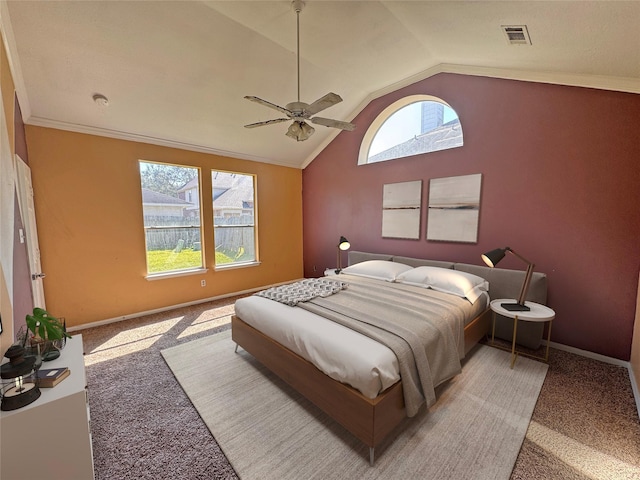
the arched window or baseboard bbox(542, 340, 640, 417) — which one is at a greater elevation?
the arched window

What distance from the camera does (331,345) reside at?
168 centimetres

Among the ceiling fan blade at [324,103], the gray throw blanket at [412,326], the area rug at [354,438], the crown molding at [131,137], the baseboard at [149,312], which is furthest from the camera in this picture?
the baseboard at [149,312]

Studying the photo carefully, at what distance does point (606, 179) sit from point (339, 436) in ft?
10.4

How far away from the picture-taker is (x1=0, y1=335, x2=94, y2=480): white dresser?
106 centimetres

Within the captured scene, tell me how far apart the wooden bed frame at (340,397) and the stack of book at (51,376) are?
1239mm

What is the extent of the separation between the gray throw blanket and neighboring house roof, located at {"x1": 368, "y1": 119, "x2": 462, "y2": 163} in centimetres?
199

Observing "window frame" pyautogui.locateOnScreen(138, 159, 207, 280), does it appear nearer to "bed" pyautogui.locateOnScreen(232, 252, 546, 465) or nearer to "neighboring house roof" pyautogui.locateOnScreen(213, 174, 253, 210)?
"neighboring house roof" pyautogui.locateOnScreen(213, 174, 253, 210)

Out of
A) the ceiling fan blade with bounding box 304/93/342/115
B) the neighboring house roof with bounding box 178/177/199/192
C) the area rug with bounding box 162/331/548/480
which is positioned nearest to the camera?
the area rug with bounding box 162/331/548/480

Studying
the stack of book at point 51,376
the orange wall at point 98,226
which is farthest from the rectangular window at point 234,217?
the stack of book at point 51,376

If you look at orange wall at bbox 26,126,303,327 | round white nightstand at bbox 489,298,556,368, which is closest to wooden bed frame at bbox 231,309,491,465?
round white nightstand at bbox 489,298,556,368

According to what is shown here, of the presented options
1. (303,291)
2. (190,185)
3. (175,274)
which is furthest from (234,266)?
(303,291)

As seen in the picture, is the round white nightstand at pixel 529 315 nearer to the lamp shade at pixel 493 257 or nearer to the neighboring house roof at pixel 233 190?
the lamp shade at pixel 493 257

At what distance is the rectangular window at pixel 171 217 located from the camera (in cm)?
367

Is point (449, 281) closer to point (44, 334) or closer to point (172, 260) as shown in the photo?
point (44, 334)
